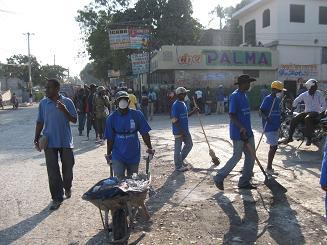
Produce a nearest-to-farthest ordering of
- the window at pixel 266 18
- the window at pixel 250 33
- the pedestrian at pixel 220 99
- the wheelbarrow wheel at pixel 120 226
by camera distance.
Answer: the wheelbarrow wheel at pixel 120 226, the pedestrian at pixel 220 99, the window at pixel 266 18, the window at pixel 250 33

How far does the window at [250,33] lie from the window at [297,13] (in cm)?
391

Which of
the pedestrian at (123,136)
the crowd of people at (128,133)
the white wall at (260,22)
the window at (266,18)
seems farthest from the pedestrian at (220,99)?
the pedestrian at (123,136)

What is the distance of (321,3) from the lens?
31.9 meters

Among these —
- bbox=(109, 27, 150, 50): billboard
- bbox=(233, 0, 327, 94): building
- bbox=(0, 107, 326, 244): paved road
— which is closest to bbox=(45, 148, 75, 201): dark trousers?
bbox=(0, 107, 326, 244): paved road

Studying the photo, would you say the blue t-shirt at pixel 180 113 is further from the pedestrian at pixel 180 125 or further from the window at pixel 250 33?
the window at pixel 250 33

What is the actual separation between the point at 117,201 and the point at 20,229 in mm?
1717

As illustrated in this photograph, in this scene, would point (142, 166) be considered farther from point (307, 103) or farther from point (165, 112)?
point (165, 112)

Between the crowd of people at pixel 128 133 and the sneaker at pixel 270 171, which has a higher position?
the crowd of people at pixel 128 133

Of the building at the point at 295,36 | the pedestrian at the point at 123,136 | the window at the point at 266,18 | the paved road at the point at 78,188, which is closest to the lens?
the paved road at the point at 78,188

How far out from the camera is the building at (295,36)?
1164 inches

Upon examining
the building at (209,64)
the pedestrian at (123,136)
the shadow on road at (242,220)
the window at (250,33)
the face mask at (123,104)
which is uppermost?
the window at (250,33)

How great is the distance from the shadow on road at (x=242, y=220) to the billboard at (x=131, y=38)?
21.0 metres

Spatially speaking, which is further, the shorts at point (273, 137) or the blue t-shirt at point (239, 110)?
the shorts at point (273, 137)

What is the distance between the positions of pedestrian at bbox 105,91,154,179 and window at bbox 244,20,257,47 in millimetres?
30552
